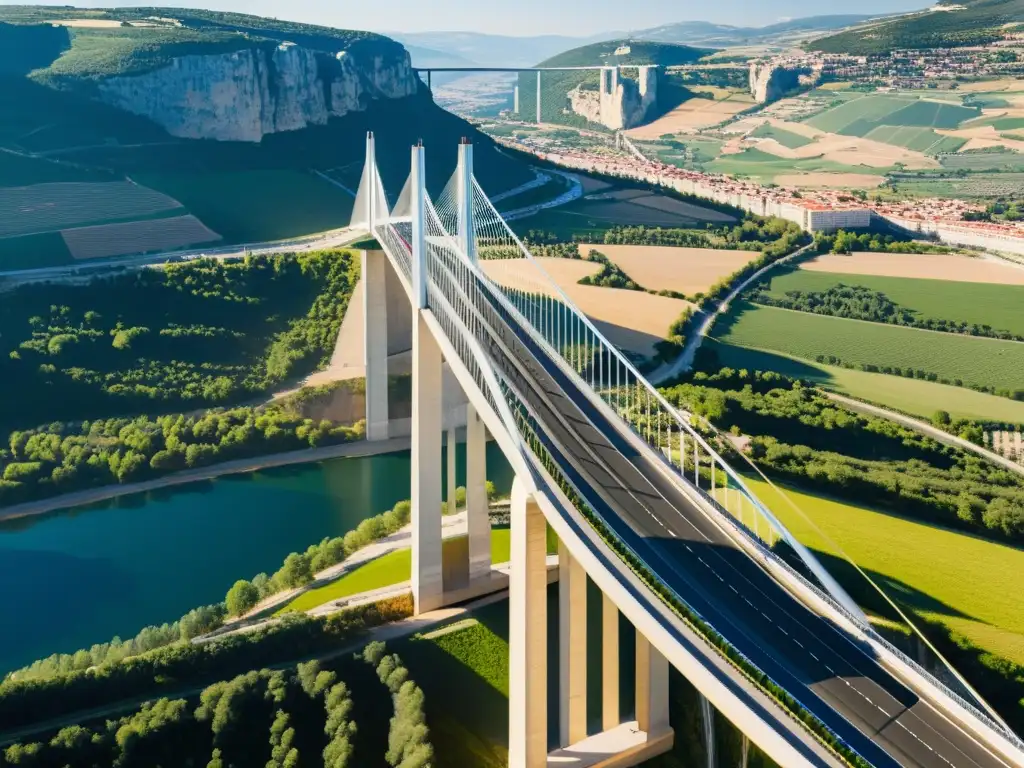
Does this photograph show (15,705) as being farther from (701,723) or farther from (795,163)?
(795,163)

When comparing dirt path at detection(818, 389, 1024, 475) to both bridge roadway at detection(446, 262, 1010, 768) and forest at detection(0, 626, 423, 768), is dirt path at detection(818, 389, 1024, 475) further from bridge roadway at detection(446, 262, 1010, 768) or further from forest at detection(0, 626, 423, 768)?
forest at detection(0, 626, 423, 768)

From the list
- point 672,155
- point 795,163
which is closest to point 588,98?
point 672,155

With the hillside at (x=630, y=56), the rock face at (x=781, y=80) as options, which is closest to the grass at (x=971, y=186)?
the rock face at (x=781, y=80)

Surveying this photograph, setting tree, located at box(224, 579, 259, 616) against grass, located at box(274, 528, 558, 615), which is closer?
tree, located at box(224, 579, 259, 616)

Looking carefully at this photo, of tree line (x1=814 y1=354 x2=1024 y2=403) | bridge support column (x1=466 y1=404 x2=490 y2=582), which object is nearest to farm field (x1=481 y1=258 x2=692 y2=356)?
tree line (x1=814 y1=354 x2=1024 y2=403)

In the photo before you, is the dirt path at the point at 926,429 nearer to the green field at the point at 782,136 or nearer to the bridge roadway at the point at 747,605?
the bridge roadway at the point at 747,605

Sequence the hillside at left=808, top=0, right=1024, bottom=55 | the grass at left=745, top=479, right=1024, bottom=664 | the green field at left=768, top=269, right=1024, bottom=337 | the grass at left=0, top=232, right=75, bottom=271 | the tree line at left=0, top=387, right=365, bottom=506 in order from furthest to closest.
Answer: the hillside at left=808, top=0, right=1024, bottom=55 < the green field at left=768, top=269, right=1024, bottom=337 < the grass at left=0, top=232, right=75, bottom=271 < the tree line at left=0, top=387, right=365, bottom=506 < the grass at left=745, top=479, right=1024, bottom=664

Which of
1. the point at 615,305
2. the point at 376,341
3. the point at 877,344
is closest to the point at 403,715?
the point at 376,341
